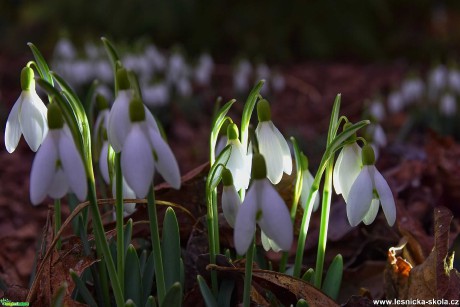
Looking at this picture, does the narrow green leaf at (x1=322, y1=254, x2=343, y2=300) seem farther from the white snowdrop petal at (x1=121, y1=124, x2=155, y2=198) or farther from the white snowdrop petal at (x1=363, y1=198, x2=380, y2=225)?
the white snowdrop petal at (x1=121, y1=124, x2=155, y2=198)

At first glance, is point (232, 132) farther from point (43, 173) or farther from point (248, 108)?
point (43, 173)

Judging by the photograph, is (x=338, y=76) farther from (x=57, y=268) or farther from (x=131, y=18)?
(x=57, y=268)

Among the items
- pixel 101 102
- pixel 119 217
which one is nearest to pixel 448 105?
pixel 101 102

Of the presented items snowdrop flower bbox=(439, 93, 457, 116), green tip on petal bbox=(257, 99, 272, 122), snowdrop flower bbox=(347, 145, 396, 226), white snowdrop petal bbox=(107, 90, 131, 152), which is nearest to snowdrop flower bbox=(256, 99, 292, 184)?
green tip on petal bbox=(257, 99, 272, 122)

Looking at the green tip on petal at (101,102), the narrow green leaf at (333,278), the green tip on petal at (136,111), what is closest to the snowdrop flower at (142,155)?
the green tip on petal at (136,111)

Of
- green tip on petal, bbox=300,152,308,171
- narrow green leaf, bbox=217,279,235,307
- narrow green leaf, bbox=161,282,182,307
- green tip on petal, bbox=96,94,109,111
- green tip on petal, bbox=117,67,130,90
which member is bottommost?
narrow green leaf, bbox=217,279,235,307

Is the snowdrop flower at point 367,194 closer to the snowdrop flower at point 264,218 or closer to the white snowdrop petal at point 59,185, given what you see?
the snowdrop flower at point 264,218

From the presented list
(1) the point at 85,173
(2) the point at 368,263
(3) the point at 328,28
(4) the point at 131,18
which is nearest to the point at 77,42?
(4) the point at 131,18
